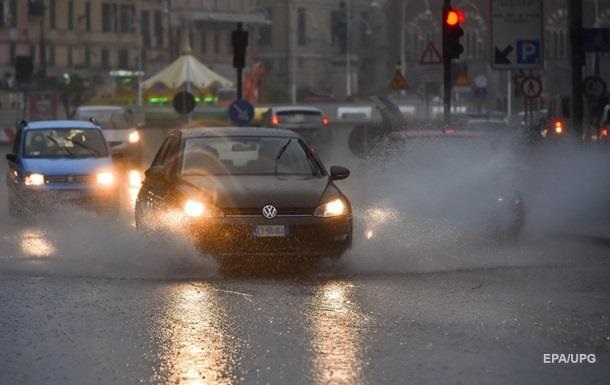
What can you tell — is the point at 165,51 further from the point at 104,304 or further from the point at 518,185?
the point at 104,304

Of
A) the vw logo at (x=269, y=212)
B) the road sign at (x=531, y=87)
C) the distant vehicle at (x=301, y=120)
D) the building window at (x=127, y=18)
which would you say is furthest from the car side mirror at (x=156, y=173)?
the building window at (x=127, y=18)

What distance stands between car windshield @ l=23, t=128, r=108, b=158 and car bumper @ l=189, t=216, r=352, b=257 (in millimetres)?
10094

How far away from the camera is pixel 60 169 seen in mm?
24156

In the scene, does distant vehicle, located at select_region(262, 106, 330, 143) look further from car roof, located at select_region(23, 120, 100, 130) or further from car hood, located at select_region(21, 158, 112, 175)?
car hood, located at select_region(21, 158, 112, 175)

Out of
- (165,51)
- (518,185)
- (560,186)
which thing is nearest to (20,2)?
(165,51)

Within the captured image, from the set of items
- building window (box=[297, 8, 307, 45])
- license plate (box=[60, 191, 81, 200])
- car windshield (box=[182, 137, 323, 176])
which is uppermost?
building window (box=[297, 8, 307, 45])

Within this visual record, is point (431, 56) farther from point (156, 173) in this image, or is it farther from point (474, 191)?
point (156, 173)

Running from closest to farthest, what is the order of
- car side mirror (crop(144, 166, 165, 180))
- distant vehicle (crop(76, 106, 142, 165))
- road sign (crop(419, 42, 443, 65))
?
car side mirror (crop(144, 166, 165, 180))
road sign (crop(419, 42, 443, 65))
distant vehicle (crop(76, 106, 142, 165))

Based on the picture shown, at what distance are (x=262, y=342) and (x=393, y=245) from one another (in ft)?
24.2

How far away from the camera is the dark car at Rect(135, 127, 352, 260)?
15047 mm

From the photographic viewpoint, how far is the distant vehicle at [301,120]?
52656mm

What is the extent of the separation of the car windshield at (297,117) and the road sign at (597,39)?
2181 centimetres

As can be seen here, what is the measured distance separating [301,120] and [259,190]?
37.6m

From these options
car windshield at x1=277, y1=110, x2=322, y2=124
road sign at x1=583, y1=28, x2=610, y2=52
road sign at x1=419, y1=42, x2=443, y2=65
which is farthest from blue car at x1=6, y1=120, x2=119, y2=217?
car windshield at x1=277, y1=110, x2=322, y2=124
